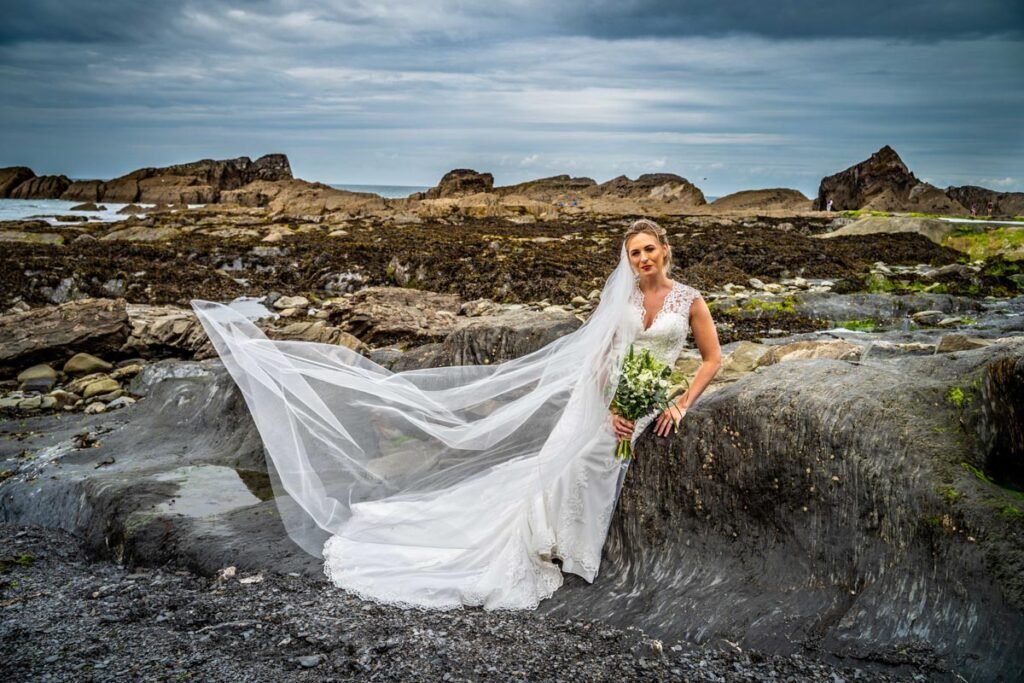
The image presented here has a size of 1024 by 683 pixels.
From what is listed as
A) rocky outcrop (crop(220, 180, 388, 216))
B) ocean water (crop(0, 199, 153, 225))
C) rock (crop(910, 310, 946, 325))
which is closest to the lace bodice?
rock (crop(910, 310, 946, 325))

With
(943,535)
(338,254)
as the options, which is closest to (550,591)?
(943,535)

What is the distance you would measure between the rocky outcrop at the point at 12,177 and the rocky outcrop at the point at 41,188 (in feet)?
2.46

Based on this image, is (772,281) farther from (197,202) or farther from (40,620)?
(197,202)

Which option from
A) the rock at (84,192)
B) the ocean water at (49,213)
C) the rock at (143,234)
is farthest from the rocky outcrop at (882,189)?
the rock at (84,192)

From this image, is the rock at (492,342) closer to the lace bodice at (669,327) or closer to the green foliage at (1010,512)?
the lace bodice at (669,327)

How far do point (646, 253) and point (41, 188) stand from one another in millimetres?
123643

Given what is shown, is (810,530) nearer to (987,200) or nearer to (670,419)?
(670,419)

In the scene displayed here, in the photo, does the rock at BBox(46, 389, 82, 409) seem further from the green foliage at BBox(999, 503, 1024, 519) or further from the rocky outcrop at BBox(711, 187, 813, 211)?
the rocky outcrop at BBox(711, 187, 813, 211)

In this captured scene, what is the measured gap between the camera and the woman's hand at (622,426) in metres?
5.57

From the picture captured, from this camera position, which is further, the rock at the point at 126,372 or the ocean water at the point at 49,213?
the ocean water at the point at 49,213

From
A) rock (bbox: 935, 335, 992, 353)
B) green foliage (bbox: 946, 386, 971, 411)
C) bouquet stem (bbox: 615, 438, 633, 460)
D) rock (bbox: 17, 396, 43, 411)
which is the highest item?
green foliage (bbox: 946, 386, 971, 411)

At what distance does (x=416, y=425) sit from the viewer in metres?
6.73

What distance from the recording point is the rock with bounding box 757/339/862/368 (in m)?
10.7

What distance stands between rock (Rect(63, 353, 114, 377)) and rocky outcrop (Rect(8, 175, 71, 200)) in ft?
358
